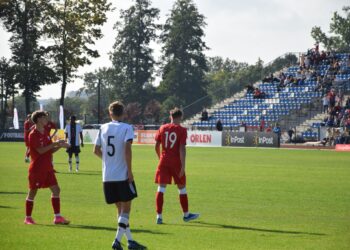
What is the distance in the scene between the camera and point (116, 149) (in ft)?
37.3

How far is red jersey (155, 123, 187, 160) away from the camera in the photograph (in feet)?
48.7

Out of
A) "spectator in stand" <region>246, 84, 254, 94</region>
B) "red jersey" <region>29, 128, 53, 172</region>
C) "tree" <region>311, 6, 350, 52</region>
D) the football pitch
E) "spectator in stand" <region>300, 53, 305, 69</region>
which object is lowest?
the football pitch

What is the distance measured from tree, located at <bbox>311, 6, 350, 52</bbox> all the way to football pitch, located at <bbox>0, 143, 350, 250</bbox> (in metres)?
90.1

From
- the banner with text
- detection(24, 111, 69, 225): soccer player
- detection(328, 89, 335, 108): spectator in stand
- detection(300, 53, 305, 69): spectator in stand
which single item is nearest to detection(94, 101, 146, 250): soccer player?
detection(24, 111, 69, 225): soccer player

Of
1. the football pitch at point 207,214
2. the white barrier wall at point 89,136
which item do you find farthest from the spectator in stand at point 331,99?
the football pitch at point 207,214

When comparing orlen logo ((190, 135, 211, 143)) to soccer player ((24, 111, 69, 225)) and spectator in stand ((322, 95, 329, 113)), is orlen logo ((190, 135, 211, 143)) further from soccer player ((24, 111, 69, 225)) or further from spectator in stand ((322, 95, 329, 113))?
soccer player ((24, 111, 69, 225))

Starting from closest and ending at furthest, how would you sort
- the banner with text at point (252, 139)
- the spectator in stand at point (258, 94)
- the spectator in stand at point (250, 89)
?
the banner with text at point (252, 139), the spectator in stand at point (258, 94), the spectator in stand at point (250, 89)

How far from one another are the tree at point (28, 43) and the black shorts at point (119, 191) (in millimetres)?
60920

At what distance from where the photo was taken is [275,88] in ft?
231

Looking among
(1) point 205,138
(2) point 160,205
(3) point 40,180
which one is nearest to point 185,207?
(2) point 160,205

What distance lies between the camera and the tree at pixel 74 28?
228 feet

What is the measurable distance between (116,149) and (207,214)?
16.8ft

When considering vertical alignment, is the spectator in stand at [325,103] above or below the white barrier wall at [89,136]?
above

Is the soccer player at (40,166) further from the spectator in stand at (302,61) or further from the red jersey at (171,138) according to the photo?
the spectator in stand at (302,61)
